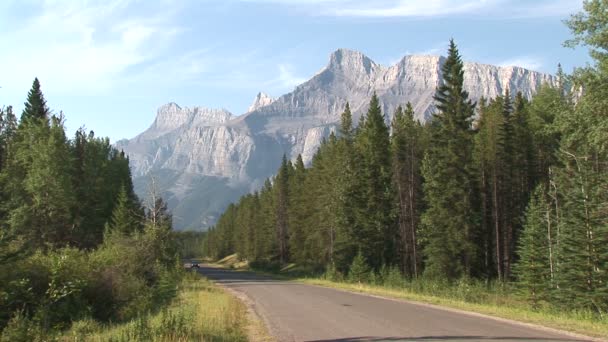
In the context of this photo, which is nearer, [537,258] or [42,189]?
[537,258]

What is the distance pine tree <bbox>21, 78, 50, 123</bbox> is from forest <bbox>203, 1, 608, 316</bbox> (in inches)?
1179

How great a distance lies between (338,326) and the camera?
15.4 m

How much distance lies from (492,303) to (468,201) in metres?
13.5

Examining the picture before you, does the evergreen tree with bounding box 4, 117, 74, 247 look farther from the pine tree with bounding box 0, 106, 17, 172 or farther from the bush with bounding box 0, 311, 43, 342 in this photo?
the bush with bounding box 0, 311, 43, 342

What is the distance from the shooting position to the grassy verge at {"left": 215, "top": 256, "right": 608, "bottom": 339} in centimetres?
1501

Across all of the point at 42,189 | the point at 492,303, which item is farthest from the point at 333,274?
the point at 42,189

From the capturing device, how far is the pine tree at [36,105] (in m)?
55.9

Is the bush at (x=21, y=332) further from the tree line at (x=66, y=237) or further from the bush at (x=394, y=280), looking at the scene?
the bush at (x=394, y=280)

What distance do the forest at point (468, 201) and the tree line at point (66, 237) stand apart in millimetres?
17796

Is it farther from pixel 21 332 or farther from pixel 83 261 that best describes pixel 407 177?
pixel 21 332

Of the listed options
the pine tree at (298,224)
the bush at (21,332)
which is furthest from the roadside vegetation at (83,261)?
the pine tree at (298,224)

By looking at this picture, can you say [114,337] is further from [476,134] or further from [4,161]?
[4,161]

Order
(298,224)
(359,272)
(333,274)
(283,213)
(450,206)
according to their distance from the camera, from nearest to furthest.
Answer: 1. (450,206)
2. (359,272)
3. (333,274)
4. (298,224)
5. (283,213)

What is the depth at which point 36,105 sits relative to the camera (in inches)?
2232
